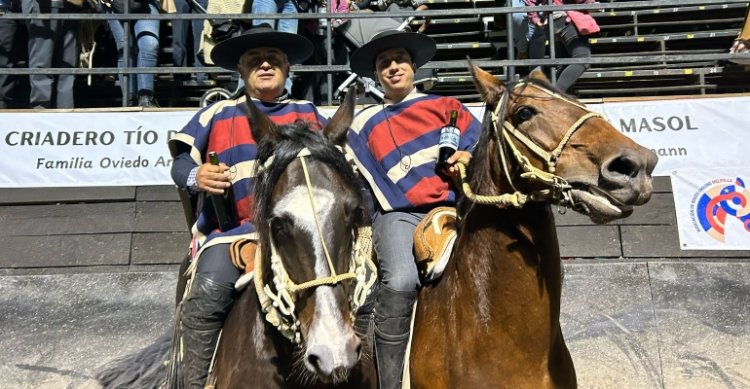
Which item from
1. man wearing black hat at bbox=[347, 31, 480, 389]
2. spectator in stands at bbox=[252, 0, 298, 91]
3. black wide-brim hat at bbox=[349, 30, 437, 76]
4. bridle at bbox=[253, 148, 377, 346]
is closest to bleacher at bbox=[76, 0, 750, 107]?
spectator in stands at bbox=[252, 0, 298, 91]

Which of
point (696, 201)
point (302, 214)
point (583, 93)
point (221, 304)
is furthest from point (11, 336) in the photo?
point (583, 93)

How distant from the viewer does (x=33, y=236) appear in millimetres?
6406

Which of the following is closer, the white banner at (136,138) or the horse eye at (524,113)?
the horse eye at (524,113)

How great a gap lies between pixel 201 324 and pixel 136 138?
378cm

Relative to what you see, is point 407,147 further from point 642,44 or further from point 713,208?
point 642,44

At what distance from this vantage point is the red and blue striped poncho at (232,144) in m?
3.41

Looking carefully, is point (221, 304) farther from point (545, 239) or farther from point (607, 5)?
point (607, 5)

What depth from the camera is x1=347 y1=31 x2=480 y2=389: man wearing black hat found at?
346 cm

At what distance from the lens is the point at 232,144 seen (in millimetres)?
3510

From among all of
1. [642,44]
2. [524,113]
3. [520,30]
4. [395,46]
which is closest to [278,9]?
[520,30]

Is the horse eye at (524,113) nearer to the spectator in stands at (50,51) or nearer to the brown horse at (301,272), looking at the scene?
the brown horse at (301,272)

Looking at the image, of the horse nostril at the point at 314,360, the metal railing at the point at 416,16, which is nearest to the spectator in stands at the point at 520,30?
the metal railing at the point at 416,16

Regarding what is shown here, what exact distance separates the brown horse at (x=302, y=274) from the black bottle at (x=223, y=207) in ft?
1.16

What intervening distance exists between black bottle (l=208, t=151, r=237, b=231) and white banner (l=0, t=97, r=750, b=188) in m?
3.21
